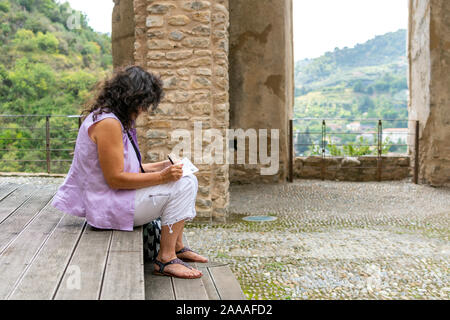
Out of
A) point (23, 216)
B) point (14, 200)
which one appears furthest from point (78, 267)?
point (14, 200)

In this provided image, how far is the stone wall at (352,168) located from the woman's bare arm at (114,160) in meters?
6.38

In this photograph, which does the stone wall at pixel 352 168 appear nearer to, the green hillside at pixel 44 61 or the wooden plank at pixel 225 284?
the wooden plank at pixel 225 284

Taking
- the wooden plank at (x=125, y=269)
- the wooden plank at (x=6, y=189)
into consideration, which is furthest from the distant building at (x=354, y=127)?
the wooden plank at (x=125, y=269)

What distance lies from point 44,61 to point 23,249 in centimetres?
2915

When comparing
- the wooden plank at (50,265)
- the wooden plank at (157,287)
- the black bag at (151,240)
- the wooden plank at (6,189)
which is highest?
the wooden plank at (6,189)

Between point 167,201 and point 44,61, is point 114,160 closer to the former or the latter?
point 167,201

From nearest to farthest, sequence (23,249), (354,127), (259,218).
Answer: (23,249) → (259,218) → (354,127)

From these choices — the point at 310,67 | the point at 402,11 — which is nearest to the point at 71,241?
the point at 402,11

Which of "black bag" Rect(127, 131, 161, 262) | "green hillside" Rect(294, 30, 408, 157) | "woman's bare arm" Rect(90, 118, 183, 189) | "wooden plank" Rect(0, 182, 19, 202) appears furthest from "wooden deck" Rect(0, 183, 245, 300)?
"green hillside" Rect(294, 30, 408, 157)

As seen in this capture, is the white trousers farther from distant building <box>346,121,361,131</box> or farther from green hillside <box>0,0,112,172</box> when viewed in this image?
green hillside <box>0,0,112,172</box>

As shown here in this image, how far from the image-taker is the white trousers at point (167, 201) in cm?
232

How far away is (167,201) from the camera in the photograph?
7.68ft

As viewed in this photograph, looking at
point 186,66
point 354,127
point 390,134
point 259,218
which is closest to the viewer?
point 186,66

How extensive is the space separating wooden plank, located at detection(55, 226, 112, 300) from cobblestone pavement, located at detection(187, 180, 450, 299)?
108 centimetres
